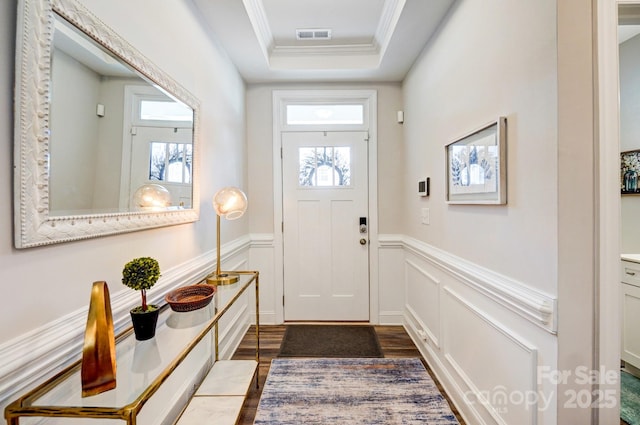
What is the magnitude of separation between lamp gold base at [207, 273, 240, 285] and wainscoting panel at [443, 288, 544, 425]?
Result: 1393mm

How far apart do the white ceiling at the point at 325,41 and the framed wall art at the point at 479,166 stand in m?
0.98

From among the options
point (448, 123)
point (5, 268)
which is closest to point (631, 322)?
point (448, 123)

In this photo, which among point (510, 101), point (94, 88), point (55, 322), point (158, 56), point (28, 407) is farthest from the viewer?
point (158, 56)

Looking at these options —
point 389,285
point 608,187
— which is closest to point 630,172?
point 608,187

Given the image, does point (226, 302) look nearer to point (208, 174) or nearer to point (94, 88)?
point (208, 174)

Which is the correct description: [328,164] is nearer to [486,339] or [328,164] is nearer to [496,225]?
[496,225]

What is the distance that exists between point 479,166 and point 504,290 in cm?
63

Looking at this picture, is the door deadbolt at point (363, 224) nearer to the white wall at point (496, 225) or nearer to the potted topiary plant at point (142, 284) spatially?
the white wall at point (496, 225)

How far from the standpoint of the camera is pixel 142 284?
1000mm

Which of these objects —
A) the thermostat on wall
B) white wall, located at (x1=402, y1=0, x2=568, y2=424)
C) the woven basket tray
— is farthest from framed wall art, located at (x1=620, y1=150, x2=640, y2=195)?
the woven basket tray

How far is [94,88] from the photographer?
38.6 inches

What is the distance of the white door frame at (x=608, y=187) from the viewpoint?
3.26 feet

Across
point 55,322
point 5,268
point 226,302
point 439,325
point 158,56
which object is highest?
point 158,56

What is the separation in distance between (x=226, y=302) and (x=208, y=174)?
3.03 ft
